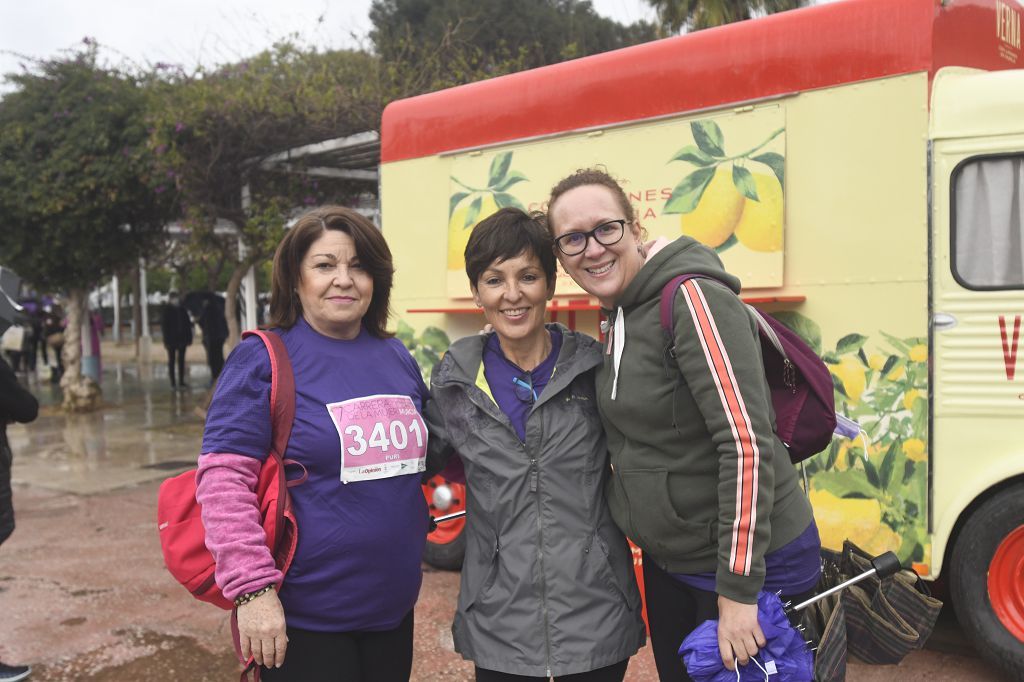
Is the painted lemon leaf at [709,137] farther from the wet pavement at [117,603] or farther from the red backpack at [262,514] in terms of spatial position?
the red backpack at [262,514]

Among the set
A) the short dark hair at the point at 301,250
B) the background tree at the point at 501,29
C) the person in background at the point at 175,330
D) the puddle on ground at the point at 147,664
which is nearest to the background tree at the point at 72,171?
the person in background at the point at 175,330

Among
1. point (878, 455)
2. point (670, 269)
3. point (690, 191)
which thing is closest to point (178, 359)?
point (690, 191)

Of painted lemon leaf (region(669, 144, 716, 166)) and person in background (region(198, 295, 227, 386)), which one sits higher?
painted lemon leaf (region(669, 144, 716, 166))

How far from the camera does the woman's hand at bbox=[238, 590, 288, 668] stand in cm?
193

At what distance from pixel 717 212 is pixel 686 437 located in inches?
99.3

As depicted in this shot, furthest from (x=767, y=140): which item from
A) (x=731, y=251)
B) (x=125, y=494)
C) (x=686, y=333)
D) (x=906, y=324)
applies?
(x=125, y=494)

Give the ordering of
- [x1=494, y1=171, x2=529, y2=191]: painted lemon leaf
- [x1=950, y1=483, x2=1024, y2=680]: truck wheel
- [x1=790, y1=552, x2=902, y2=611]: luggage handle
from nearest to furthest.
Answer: [x1=790, y1=552, x2=902, y2=611]: luggage handle → [x1=950, y1=483, x2=1024, y2=680]: truck wheel → [x1=494, y1=171, x2=529, y2=191]: painted lemon leaf

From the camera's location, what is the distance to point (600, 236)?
2.14m

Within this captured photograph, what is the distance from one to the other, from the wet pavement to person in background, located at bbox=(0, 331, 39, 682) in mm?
158

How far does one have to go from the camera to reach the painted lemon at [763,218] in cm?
408

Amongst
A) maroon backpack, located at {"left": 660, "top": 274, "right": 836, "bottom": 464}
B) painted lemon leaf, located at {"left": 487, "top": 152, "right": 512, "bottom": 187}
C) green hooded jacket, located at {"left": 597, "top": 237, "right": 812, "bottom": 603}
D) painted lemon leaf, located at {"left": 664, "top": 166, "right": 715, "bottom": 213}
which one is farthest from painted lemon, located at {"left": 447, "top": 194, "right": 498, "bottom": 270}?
maroon backpack, located at {"left": 660, "top": 274, "right": 836, "bottom": 464}

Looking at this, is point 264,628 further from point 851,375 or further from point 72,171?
point 72,171

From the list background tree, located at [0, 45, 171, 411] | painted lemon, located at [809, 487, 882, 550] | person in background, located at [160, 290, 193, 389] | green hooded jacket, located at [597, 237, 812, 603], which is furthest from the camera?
person in background, located at [160, 290, 193, 389]

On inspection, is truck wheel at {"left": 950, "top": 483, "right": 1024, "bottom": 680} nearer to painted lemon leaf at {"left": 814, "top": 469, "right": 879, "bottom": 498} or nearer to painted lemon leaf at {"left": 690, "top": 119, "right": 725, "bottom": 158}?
painted lemon leaf at {"left": 814, "top": 469, "right": 879, "bottom": 498}
